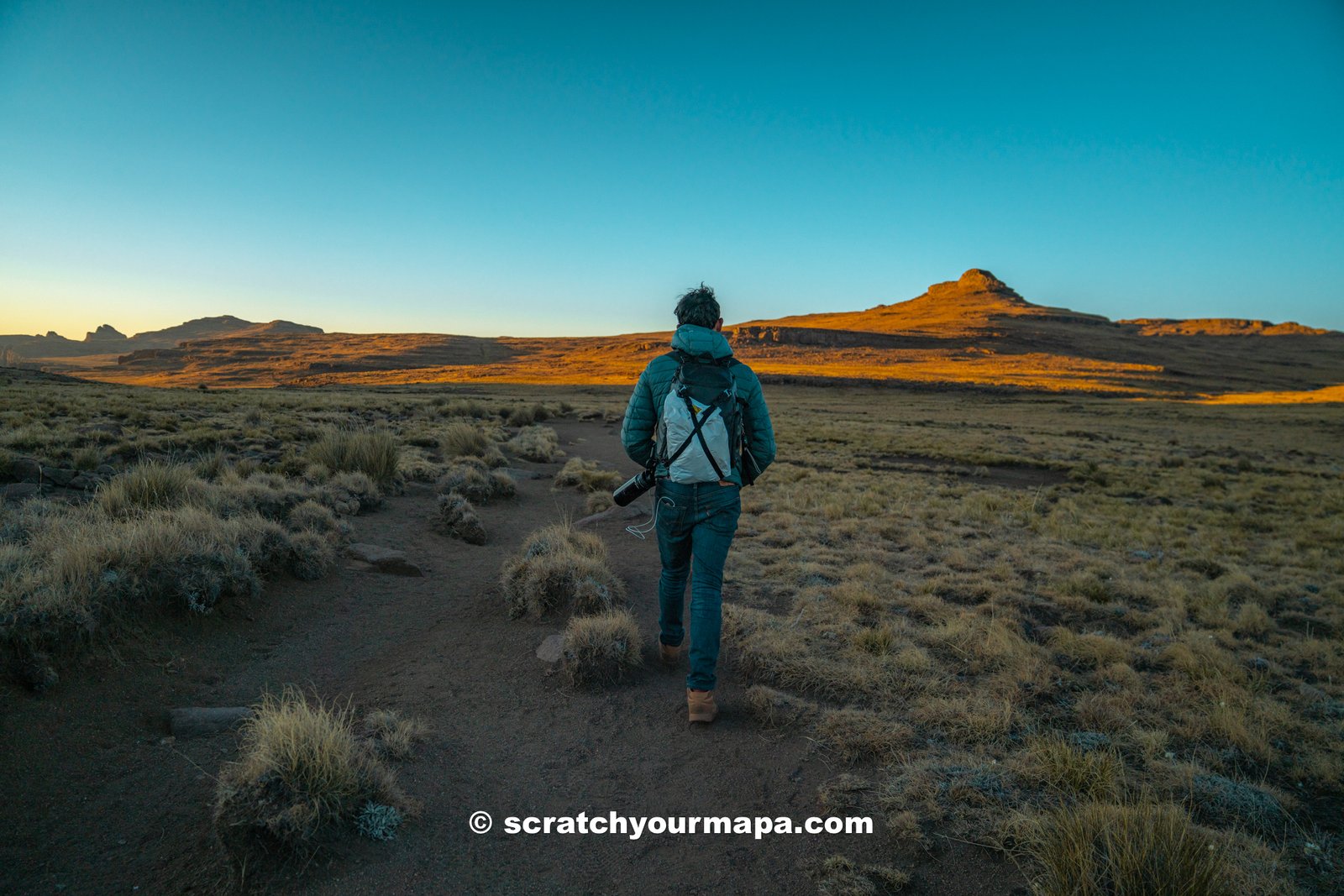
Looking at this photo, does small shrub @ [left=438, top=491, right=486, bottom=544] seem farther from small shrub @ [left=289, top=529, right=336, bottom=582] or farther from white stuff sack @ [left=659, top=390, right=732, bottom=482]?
white stuff sack @ [left=659, top=390, right=732, bottom=482]

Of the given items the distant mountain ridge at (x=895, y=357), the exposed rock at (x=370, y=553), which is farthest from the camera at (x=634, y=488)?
the distant mountain ridge at (x=895, y=357)

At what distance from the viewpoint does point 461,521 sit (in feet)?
27.5

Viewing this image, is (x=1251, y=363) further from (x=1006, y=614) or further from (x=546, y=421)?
(x=1006, y=614)

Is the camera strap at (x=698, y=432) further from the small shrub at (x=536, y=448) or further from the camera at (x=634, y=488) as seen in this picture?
the small shrub at (x=536, y=448)

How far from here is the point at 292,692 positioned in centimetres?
378

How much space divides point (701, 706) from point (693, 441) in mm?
1651

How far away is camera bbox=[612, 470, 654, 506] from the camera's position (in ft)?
13.2

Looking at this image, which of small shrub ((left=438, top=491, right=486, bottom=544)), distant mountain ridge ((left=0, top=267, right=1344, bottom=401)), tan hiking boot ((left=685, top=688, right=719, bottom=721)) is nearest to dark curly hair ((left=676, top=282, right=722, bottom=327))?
tan hiking boot ((left=685, top=688, right=719, bottom=721))

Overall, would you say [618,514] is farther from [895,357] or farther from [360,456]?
[895,357]

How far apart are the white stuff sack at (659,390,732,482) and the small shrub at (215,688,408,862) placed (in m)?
2.09

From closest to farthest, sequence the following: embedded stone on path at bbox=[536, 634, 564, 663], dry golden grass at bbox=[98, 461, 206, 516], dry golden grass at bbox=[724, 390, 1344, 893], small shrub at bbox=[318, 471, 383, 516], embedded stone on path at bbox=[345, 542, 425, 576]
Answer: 1. dry golden grass at bbox=[724, 390, 1344, 893]
2. embedded stone on path at bbox=[536, 634, 564, 663]
3. dry golden grass at bbox=[98, 461, 206, 516]
4. embedded stone on path at bbox=[345, 542, 425, 576]
5. small shrub at bbox=[318, 471, 383, 516]

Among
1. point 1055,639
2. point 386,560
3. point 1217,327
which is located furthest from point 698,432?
point 1217,327

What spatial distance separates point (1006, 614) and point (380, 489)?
8.49 metres

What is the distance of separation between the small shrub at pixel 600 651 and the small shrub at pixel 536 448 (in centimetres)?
1121
